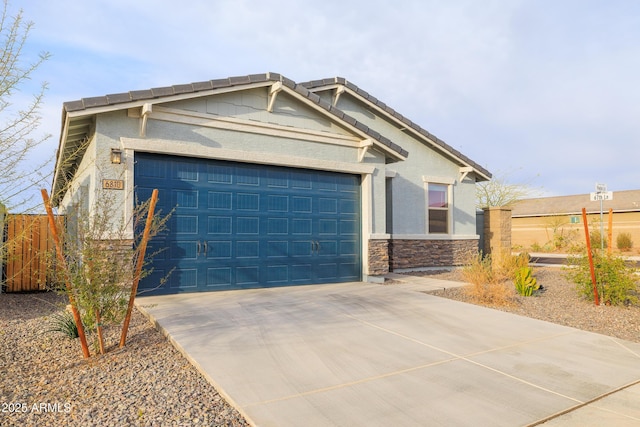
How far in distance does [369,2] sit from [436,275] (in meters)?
8.26

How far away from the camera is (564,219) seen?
113 ft

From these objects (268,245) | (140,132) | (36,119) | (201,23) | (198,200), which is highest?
(201,23)

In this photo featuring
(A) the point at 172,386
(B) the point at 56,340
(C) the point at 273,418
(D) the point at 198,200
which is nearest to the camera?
(C) the point at 273,418

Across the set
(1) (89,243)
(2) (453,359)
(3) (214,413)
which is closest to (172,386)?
(3) (214,413)

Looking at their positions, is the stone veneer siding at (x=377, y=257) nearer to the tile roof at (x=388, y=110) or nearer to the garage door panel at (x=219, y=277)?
the garage door panel at (x=219, y=277)

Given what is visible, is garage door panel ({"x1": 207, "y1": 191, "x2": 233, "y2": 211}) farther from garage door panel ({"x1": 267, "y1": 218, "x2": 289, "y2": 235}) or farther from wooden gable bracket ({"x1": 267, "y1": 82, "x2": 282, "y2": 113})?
wooden gable bracket ({"x1": 267, "y1": 82, "x2": 282, "y2": 113})

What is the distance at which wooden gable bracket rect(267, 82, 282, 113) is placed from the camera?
9.69 m

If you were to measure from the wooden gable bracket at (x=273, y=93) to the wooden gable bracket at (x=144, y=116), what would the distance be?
2.83m

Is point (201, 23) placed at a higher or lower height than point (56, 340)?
higher

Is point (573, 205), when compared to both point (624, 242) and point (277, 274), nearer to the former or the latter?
point (624, 242)

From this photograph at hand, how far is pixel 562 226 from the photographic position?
34.4 metres

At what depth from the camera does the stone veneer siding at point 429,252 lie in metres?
14.0

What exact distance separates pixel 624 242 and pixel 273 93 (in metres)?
31.7

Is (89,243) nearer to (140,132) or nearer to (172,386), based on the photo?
(172,386)
